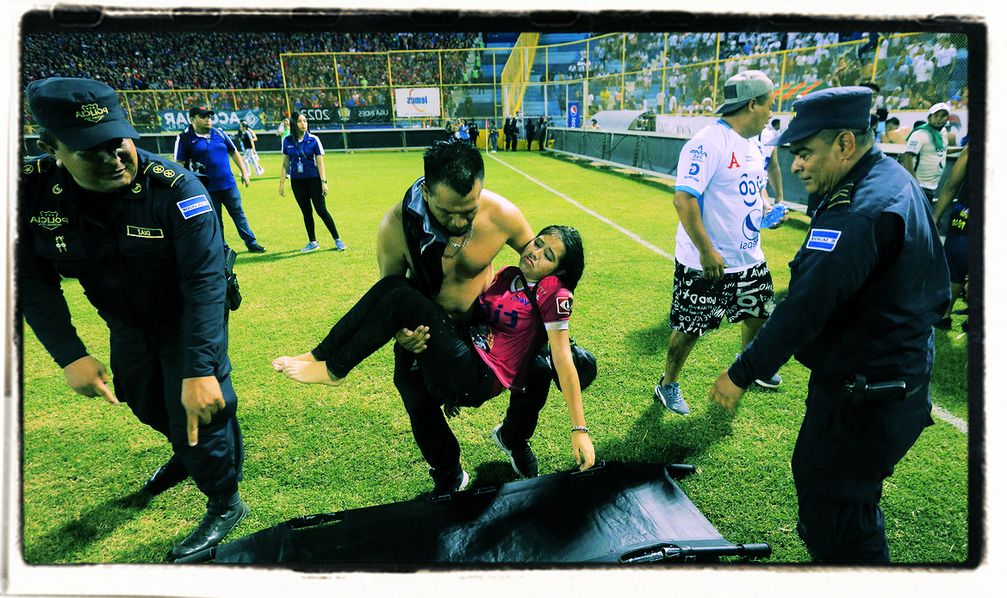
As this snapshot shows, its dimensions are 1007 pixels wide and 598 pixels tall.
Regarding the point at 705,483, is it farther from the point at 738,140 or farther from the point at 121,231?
the point at 121,231

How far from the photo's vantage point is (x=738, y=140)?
11.5 feet

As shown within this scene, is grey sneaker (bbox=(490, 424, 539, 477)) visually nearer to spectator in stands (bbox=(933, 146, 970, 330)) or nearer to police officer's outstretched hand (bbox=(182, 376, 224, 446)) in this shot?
police officer's outstretched hand (bbox=(182, 376, 224, 446))

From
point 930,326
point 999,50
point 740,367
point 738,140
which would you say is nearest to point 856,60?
point 999,50

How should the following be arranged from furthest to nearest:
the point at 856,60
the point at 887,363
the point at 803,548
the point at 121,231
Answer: the point at 803,548 → the point at 121,231 → the point at 887,363 → the point at 856,60

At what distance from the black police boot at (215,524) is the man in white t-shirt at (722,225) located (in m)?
2.72

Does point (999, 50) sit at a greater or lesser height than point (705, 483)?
greater

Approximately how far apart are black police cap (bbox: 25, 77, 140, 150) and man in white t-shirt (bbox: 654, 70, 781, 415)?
3.03 meters

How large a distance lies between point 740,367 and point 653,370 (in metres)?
2.39

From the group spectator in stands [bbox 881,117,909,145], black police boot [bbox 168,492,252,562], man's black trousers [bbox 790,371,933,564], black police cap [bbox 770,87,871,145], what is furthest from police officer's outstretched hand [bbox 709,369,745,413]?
spectator in stands [bbox 881,117,909,145]

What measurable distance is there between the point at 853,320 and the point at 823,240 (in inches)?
13.6

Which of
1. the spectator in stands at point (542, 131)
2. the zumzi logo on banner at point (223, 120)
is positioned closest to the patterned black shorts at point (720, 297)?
the spectator in stands at point (542, 131)

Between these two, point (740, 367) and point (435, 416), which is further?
point (435, 416)

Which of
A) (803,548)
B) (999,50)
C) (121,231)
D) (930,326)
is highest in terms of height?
(999,50)

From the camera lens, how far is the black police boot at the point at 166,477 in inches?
119
